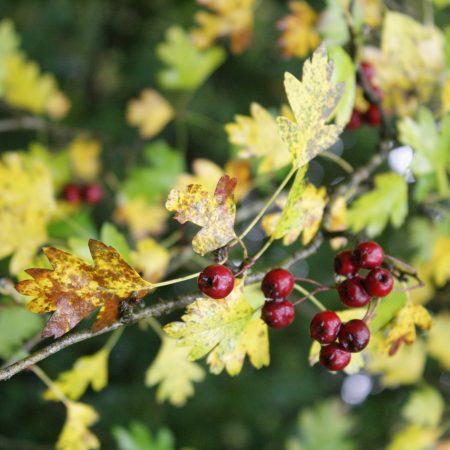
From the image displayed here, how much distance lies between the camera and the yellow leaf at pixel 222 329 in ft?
2.48

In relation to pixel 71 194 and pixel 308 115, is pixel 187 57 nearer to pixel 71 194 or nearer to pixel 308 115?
pixel 71 194

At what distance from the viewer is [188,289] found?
9.12 feet

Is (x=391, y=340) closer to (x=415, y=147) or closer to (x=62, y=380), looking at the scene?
(x=415, y=147)

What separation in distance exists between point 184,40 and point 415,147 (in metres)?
0.90

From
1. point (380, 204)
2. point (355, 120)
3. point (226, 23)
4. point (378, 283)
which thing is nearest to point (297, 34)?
point (226, 23)

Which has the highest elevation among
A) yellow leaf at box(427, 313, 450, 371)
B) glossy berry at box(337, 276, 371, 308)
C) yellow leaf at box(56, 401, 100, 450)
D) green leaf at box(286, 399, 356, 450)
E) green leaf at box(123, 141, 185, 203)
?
glossy berry at box(337, 276, 371, 308)

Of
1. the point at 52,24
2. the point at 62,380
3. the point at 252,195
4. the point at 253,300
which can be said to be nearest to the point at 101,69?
the point at 52,24

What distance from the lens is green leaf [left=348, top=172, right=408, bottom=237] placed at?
3.82 ft

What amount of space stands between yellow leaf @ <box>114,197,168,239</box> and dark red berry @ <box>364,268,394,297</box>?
1175 mm

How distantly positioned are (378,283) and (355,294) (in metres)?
0.04

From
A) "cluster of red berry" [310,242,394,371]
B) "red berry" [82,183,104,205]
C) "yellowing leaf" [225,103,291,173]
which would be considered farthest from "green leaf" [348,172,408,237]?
"red berry" [82,183,104,205]

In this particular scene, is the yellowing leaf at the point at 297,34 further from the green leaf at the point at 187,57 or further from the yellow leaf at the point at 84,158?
the yellow leaf at the point at 84,158

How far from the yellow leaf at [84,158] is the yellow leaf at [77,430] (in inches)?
39.4

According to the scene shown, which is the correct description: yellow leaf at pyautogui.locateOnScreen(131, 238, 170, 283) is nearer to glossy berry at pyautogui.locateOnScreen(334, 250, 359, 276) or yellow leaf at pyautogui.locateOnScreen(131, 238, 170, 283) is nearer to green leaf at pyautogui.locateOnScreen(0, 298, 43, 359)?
green leaf at pyautogui.locateOnScreen(0, 298, 43, 359)
